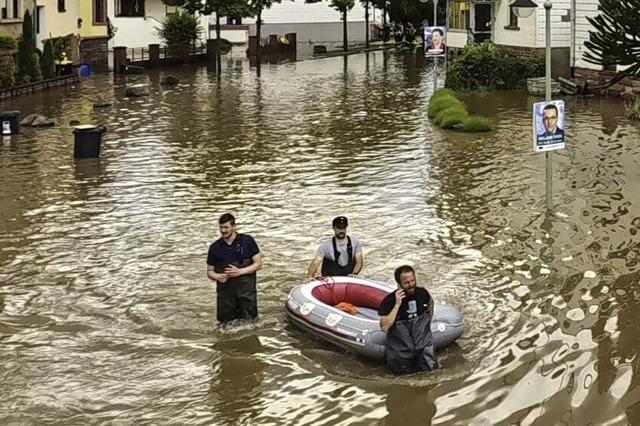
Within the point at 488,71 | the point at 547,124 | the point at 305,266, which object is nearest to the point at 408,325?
the point at 305,266

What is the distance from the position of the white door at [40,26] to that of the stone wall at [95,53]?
4.83 m

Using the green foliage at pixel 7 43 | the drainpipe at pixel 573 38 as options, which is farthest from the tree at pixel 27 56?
the drainpipe at pixel 573 38

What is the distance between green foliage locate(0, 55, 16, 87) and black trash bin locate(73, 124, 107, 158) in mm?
16639

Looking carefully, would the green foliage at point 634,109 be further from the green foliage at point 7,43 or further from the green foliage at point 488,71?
the green foliage at point 7,43

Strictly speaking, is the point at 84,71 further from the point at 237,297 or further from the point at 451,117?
the point at 237,297

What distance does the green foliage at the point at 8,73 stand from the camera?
3806 centimetres

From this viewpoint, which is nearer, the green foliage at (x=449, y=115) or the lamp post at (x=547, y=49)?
the lamp post at (x=547, y=49)

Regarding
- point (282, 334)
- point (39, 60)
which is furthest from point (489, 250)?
point (39, 60)

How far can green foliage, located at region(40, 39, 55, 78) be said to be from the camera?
42.2m

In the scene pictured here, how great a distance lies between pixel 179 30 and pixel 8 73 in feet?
77.2

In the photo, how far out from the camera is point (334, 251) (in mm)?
11891

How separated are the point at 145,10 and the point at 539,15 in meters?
→ 32.4

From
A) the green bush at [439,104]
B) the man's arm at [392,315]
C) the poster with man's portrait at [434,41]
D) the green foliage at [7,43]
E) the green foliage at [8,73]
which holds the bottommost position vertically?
the man's arm at [392,315]

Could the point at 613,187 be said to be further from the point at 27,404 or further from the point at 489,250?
the point at 27,404
